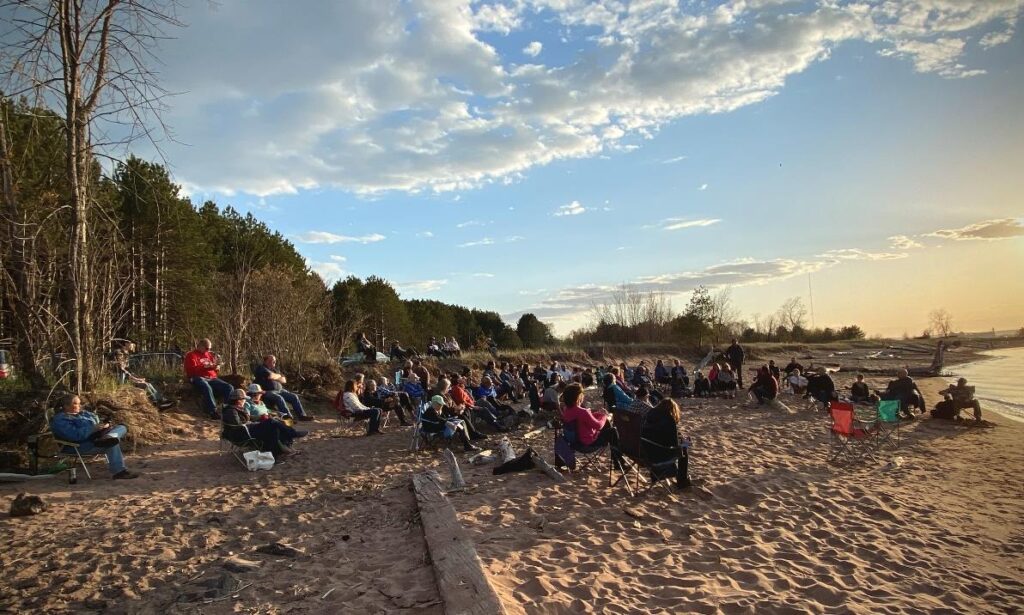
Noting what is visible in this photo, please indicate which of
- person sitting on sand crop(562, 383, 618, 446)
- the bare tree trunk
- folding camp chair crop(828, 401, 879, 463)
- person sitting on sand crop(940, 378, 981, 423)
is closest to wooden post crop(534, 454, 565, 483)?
person sitting on sand crop(562, 383, 618, 446)

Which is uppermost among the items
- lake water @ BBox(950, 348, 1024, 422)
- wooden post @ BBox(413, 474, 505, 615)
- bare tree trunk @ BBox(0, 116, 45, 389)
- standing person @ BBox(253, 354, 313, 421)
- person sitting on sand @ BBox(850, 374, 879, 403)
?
bare tree trunk @ BBox(0, 116, 45, 389)

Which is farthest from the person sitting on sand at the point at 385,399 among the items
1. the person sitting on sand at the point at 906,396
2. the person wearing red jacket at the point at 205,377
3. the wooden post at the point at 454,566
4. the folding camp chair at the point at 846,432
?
the person sitting on sand at the point at 906,396

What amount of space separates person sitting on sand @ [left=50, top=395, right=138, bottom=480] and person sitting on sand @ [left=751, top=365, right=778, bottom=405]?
495 inches

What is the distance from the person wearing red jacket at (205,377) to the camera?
988 centimetres

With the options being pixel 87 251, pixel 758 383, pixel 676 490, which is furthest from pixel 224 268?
pixel 676 490

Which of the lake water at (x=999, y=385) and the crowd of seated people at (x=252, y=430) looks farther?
the lake water at (x=999, y=385)

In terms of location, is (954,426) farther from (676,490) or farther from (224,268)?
(224,268)

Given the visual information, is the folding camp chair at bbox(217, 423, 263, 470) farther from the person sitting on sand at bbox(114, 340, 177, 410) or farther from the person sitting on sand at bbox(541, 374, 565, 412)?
the person sitting on sand at bbox(541, 374, 565, 412)

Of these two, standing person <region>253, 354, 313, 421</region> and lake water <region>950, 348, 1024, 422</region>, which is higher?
standing person <region>253, 354, 313, 421</region>

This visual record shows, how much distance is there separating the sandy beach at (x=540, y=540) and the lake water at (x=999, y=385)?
9.64 m

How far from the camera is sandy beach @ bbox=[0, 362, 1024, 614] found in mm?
3666

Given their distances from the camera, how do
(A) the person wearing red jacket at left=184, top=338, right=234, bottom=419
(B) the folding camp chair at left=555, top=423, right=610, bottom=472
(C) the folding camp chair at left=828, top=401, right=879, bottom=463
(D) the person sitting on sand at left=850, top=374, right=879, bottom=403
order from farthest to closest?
(D) the person sitting on sand at left=850, top=374, right=879, bottom=403 < (A) the person wearing red jacket at left=184, top=338, right=234, bottom=419 < (C) the folding camp chair at left=828, top=401, right=879, bottom=463 < (B) the folding camp chair at left=555, top=423, right=610, bottom=472

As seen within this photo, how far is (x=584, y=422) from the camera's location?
257 inches

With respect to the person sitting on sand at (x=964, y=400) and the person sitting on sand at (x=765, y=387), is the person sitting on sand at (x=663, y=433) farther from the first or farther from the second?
the person sitting on sand at (x=964, y=400)
